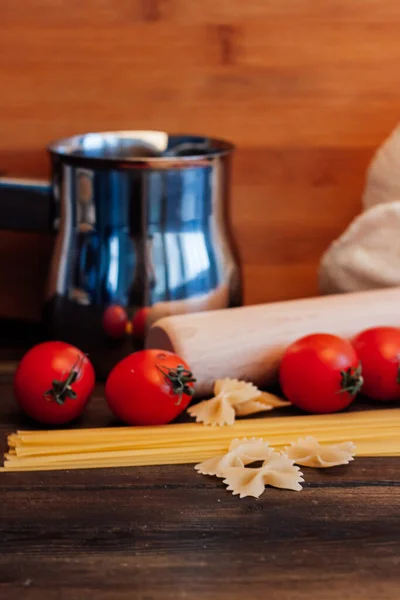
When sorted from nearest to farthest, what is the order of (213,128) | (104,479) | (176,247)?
(104,479), (176,247), (213,128)

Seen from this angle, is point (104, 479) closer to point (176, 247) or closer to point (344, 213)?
point (176, 247)

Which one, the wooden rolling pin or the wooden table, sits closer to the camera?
the wooden table

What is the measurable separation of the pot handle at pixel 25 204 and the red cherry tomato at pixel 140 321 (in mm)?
207

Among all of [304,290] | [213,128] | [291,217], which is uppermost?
[213,128]

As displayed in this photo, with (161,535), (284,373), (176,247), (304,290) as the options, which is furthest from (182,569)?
(304,290)

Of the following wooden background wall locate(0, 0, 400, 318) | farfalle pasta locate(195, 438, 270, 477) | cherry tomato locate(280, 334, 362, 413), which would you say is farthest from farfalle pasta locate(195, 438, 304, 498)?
wooden background wall locate(0, 0, 400, 318)

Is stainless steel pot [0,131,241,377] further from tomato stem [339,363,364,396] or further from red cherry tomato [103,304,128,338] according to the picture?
tomato stem [339,363,364,396]

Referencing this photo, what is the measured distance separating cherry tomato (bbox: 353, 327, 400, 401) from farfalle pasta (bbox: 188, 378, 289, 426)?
105mm

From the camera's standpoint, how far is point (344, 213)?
1325 millimetres

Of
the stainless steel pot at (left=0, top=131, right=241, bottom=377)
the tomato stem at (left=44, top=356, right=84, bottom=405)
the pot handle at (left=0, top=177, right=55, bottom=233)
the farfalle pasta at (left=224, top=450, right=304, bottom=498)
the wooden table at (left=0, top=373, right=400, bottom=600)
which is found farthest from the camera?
the pot handle at (left=0, top=177, right=55, bottom=233)

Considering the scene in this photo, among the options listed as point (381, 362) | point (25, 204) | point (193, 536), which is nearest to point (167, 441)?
point (193, 536)

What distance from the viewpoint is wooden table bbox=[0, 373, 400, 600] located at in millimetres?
605

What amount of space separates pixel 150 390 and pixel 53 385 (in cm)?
10

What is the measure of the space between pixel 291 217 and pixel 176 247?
1.15 ft
